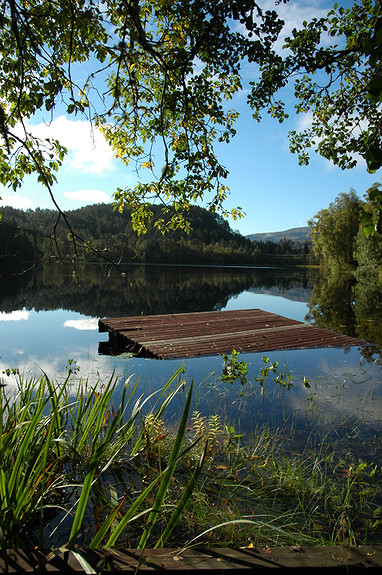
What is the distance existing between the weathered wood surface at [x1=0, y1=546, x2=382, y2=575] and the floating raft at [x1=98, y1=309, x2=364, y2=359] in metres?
5.50

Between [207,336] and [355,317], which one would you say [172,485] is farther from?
[355,317]

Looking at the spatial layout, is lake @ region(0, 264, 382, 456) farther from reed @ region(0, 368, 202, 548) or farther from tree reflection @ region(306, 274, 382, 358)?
reed @ region(0, 368, 202, 548)

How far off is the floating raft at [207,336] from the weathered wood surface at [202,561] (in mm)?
5499

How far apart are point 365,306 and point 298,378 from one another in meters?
12.1

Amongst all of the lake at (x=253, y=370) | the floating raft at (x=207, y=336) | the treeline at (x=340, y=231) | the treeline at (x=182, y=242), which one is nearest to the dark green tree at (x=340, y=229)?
the treeline at (x=340, y=231)

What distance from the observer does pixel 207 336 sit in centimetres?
846

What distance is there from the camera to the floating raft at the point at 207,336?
7508 mm

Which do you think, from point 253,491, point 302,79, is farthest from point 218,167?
point 302,79

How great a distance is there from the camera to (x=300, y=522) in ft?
7.61

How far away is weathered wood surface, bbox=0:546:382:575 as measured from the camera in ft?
4.11

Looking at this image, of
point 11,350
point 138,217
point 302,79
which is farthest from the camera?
point 11,350

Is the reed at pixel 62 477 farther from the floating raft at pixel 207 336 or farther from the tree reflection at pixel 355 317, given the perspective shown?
the tree reflection at pixel 355 317

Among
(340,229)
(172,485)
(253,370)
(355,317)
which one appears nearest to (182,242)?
(340,229)

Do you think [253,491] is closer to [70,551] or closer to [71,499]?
[71,499]
